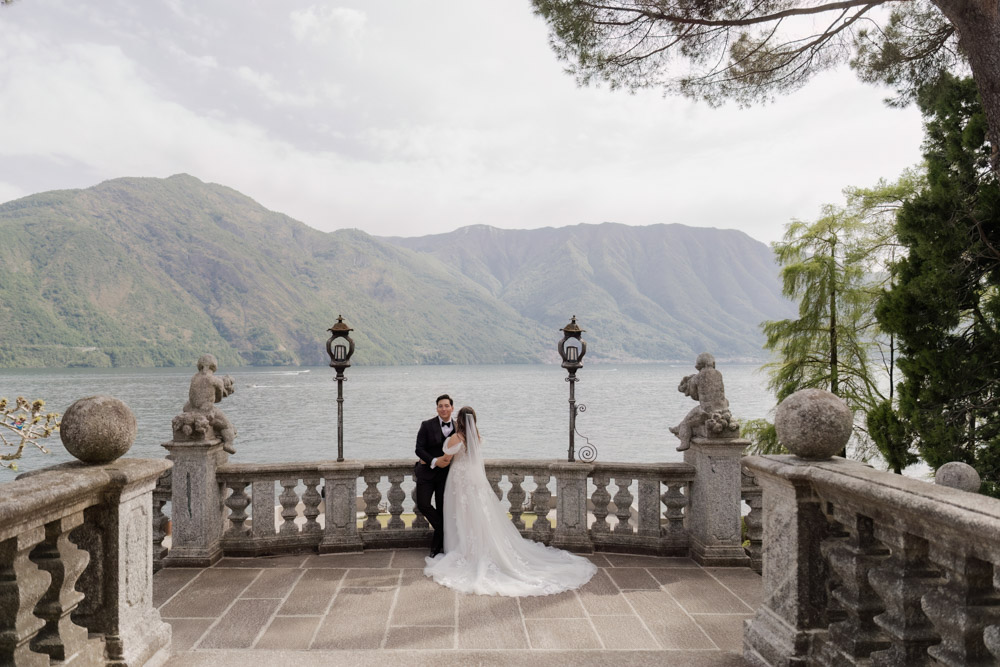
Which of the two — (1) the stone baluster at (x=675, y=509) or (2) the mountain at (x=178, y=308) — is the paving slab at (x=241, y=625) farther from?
(2) the mountain at (x=178, y=308)

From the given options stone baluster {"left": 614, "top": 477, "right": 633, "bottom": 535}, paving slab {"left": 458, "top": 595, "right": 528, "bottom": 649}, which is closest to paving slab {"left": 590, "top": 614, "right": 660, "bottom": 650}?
paving slab {"left": 458, "top": 595, "right": 528, "bottom": 649}

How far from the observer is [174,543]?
18.9 feet

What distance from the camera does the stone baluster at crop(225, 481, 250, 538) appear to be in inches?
241

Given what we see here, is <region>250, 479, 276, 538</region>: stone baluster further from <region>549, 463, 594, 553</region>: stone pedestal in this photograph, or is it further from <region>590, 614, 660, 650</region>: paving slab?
<region>590, 614, 660, 650</region>: paving slab

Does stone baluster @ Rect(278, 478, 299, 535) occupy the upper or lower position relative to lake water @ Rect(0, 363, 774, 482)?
upper

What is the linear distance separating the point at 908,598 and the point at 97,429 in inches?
152

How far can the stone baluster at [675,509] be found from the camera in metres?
6.27

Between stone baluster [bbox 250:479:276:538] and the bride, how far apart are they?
176cm

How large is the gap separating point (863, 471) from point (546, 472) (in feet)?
12.6

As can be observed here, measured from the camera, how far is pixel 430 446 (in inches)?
241

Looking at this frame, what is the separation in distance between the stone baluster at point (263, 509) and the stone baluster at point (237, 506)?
0.08 m

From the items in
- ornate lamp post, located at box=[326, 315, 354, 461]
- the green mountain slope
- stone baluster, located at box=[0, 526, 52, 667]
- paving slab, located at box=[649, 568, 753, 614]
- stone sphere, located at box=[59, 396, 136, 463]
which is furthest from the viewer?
the green mountain slope

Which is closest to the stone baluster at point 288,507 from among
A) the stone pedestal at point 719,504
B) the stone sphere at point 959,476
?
the stone pedestal at point 719,504

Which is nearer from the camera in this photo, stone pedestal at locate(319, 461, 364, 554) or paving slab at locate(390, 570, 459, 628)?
paving slab at locate(390, 570, 459, 628)
